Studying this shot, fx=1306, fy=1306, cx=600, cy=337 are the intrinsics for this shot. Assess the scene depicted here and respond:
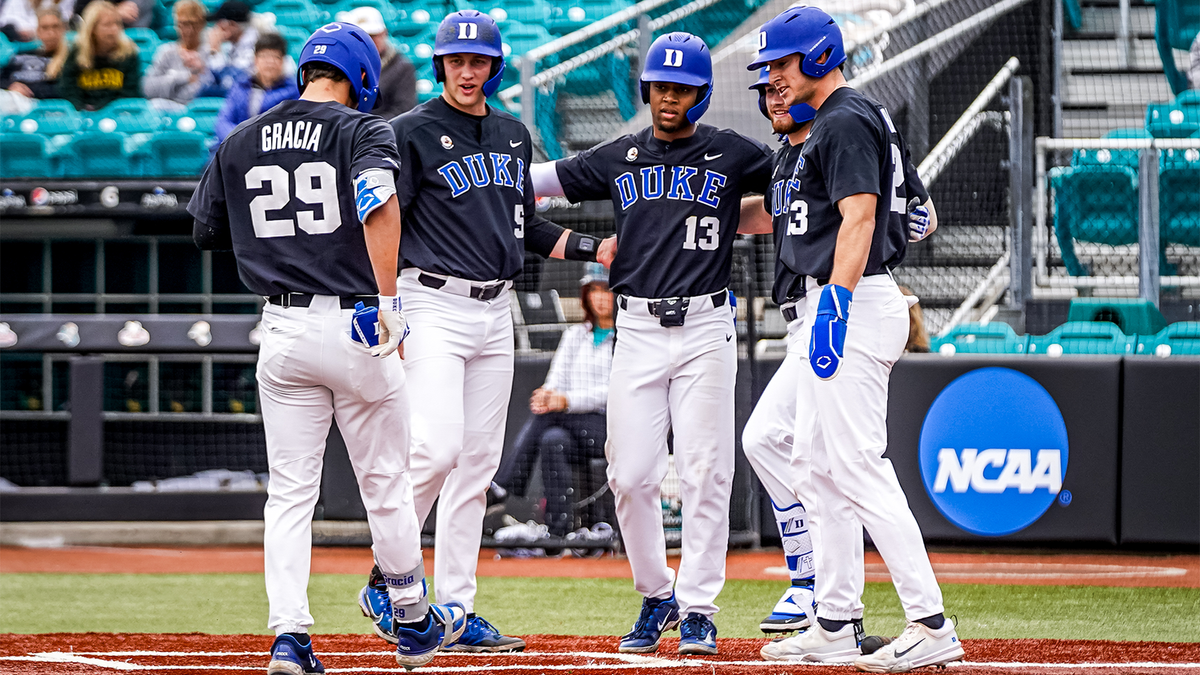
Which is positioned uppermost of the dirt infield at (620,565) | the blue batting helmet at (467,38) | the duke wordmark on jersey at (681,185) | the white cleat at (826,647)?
the blue batting helmet at (467,38)

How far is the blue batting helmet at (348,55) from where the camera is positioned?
3.85 metres

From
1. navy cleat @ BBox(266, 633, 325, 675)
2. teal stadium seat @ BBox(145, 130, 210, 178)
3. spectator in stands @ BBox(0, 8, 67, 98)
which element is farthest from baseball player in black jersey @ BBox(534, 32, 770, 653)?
spectator in stands @ BBox(0, 8, 67, 98)

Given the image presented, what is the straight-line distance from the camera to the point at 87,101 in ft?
37.0

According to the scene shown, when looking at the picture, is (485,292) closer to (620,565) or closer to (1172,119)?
(620,565)

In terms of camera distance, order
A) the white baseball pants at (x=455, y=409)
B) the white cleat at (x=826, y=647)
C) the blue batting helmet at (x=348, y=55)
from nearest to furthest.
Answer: the blue batting helmet at (x=348, y=55), the white cleat at (x=826, y=647), the white baseball pants at (x=455, y=409)

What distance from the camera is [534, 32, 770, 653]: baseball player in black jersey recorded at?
4418 millimetres

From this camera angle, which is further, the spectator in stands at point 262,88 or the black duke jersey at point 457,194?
the spectator in stands at point 262,88

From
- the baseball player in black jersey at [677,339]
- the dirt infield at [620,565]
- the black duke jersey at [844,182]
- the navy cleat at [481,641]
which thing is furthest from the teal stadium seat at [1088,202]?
the navy cleat at [481,641]

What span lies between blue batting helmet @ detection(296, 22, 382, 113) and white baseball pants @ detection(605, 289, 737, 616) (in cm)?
117

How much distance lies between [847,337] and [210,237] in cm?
195

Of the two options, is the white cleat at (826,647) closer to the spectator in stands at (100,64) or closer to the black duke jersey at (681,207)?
the black duke jersey at (681,207)

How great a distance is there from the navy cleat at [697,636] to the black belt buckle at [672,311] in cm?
97

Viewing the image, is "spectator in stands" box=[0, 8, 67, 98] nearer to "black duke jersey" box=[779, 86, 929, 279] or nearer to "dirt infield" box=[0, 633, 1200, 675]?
"dirt infield" box=[0, 633, 1200, 675]

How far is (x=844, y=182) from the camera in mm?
3736
